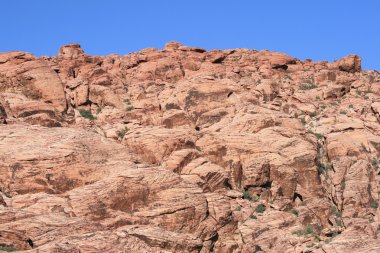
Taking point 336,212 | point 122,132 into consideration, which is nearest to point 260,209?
point 336,212

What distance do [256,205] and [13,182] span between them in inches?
685

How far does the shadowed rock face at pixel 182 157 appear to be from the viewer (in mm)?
42875

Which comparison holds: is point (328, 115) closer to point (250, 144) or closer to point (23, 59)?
point (250, 144)

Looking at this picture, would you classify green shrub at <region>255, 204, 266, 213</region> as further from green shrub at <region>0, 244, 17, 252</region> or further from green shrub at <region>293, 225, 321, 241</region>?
green shrub at <region>0, 244, 17, 252</region>

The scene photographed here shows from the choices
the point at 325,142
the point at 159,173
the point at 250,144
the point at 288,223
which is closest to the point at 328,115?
the point at 325,142

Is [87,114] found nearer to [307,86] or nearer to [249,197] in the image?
[249,197]

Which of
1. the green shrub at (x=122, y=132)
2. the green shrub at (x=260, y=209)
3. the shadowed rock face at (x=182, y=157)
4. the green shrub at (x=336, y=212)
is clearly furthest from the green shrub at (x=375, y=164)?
the green shrub at (x=122, y=132)

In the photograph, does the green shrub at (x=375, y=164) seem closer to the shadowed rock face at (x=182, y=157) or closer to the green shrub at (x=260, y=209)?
the shadowed rock face at (x=182, y=157)

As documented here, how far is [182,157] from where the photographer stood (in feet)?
164

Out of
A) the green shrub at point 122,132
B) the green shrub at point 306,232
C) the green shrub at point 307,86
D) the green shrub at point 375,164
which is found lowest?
the green shrub at point 306,232

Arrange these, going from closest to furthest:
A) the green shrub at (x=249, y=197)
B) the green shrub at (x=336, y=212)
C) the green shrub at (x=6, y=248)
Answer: the green shrub at (x=6, y=248) → the green shrub at (x=249, y=197) → the green shrub at (x=336, y=212)

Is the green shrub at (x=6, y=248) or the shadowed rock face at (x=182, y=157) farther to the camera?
the shadowed rock face at (x=182, y=157)

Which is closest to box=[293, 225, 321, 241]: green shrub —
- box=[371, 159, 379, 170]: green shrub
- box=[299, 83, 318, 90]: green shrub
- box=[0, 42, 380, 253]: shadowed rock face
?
box=[0, 42, 380, 253]: shadowed rock face

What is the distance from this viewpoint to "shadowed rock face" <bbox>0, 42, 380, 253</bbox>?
141 ft
